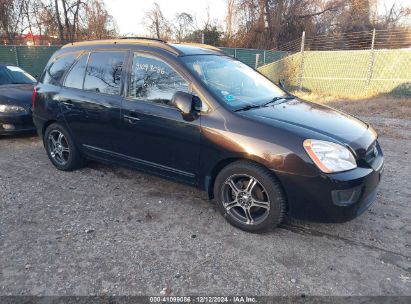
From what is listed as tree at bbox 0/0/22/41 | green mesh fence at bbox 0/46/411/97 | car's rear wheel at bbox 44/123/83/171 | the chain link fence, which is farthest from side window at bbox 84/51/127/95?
tree at bbox 0/0/22/41

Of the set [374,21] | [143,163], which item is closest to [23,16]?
[143,163]

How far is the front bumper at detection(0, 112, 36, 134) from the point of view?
252 inches

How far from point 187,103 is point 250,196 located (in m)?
1.09

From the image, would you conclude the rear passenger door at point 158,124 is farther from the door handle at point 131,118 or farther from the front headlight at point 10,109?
the front headlight at point 10,109

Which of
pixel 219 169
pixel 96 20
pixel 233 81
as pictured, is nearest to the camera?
pixel 219 169

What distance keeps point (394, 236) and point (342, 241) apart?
53 centimetres

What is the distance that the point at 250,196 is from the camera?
10.8ft

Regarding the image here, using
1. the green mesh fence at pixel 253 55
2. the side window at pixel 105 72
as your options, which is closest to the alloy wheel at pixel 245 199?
the side window at pixel 105 72

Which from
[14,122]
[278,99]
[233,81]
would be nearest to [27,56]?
[14,122]

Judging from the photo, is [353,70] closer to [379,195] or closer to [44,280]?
[379,195]

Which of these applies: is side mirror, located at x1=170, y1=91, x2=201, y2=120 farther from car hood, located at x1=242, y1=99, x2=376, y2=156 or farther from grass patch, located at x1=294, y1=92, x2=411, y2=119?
grass patch, located at x1=294, y1=92, x2=411, y2=119

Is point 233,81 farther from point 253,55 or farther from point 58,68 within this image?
point 253,55

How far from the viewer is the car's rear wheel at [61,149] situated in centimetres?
480

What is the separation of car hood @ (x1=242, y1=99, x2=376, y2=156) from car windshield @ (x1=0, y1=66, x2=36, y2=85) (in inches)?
249
